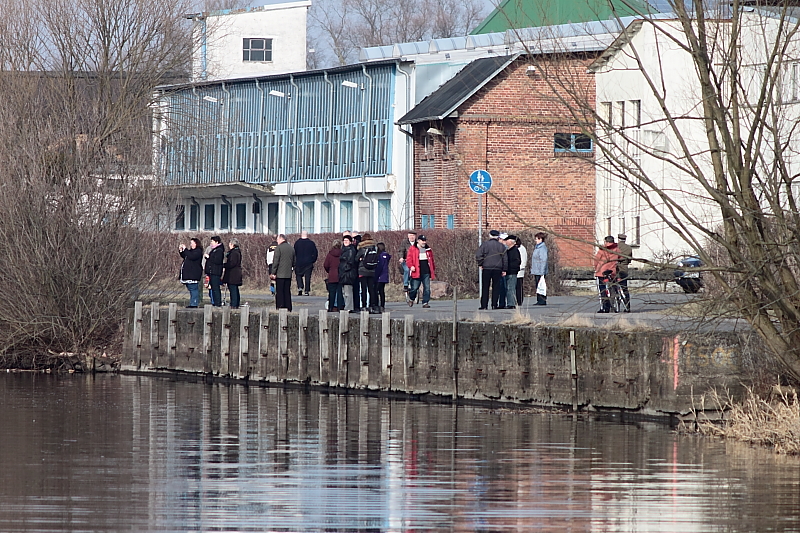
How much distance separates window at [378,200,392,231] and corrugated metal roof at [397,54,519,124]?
363 cm

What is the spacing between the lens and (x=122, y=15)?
3791 cm

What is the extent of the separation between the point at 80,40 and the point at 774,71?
74.7 feet

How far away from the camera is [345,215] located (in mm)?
55750

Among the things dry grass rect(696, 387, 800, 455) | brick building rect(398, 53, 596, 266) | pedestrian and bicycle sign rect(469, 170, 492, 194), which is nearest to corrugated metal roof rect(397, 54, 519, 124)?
Result: brick building rect(398, 53, 596, 266)

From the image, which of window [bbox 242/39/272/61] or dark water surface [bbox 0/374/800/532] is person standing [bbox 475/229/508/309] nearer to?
dark water surface [bbox 0/374/800/532]

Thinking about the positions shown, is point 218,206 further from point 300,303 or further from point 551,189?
point 300,303

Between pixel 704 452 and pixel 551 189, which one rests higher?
pixel 551 189

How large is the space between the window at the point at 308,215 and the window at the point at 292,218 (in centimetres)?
31

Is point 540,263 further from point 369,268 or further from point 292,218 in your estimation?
point 292,218

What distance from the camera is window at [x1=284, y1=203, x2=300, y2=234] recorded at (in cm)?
5788

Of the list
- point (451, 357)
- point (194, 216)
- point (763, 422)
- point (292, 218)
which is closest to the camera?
point (763, 422)

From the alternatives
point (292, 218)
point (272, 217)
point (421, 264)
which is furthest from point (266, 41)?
point (421, 264)

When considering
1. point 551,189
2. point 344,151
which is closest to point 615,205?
point 551,189

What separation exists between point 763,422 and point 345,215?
122ft
